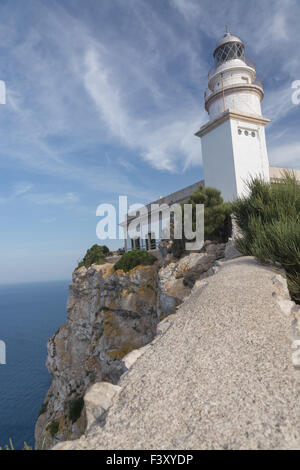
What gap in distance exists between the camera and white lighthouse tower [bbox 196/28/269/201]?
1614 centimetres

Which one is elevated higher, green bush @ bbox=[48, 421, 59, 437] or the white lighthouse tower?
the white lighthouse tower

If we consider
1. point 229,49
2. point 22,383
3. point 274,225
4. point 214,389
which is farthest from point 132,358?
point 22,383

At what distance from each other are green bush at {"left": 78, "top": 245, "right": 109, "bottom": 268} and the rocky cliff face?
4.58ft

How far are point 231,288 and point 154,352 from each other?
2.27 meters

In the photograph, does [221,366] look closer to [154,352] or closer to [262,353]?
[262,353]

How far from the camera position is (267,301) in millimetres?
4824

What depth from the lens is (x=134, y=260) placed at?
17.5 m

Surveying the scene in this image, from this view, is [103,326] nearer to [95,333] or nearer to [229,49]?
[95,333]

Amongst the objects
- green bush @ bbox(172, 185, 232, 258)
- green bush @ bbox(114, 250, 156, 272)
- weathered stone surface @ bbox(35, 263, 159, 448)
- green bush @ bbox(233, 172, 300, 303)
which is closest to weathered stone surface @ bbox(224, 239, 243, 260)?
green bush @ bbox(233, 172, 300, 303)

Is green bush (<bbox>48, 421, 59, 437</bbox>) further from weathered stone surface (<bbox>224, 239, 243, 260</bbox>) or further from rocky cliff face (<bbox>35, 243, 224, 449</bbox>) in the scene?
weathered stone surface (<bbox>224, 239, 243, 260</bbox>)

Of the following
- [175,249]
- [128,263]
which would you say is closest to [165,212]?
[128,263]

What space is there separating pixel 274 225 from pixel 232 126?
1135cm

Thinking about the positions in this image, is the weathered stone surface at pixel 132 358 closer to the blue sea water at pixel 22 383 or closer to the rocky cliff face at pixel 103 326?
the rocky cliff face at pixel 103 326

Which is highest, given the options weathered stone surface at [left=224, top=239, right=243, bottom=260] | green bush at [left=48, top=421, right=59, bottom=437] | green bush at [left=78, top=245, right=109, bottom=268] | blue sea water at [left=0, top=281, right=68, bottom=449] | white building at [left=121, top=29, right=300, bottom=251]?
white building at [left=121, top=29, right=300, bottom=251]
